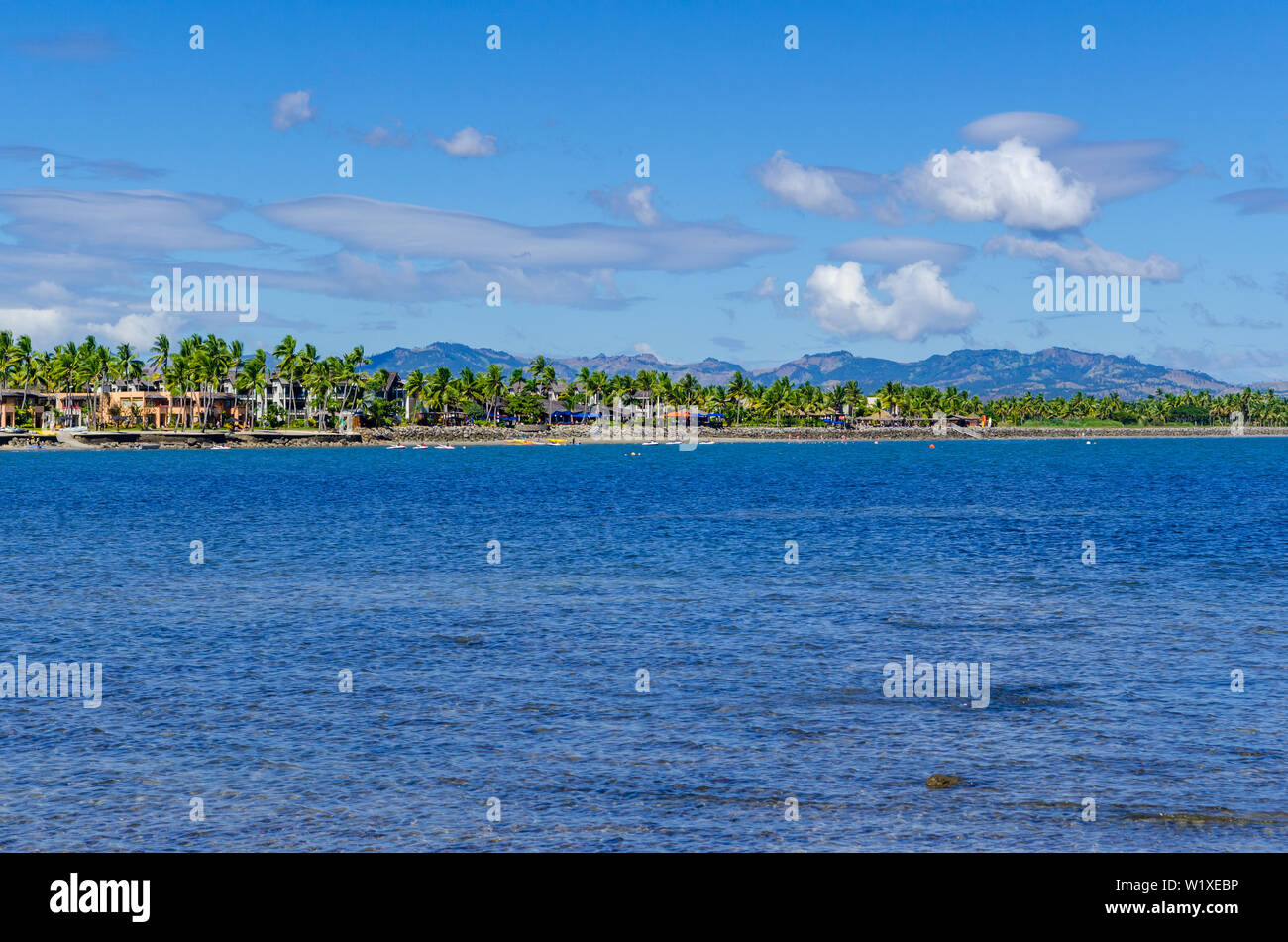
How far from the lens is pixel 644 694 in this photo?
983 inches

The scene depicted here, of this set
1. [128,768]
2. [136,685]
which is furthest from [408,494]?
[128,768]

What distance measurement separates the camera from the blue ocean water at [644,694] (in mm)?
16766

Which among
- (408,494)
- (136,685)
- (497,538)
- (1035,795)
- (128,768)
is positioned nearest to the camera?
(1035,795)

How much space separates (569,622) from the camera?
3550 centimetres

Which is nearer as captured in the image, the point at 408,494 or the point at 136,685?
the point at 136,685

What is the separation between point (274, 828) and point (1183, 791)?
13.8m

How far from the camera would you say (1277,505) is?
92.8m

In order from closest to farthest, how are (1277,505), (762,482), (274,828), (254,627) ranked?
(274,828), (254,627), (1277,505), (762,482)

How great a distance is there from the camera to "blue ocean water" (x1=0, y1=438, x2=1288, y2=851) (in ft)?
55.0
